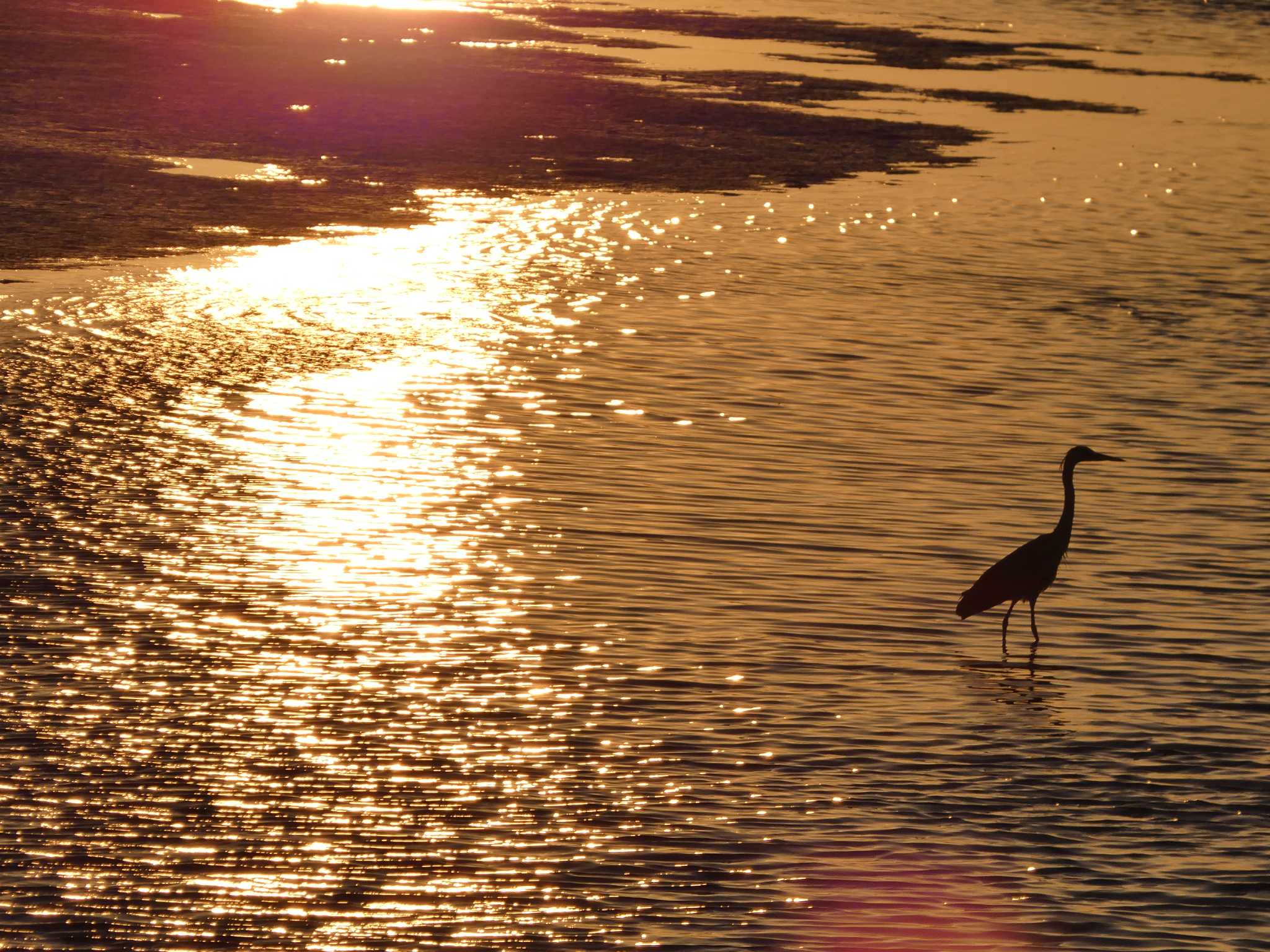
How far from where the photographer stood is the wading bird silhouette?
38.3 ft

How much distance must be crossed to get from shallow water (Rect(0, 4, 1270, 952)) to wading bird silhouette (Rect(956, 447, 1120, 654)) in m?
0.29

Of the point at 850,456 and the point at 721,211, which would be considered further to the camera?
the point at 721,211

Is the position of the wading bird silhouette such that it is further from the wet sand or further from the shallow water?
the wet sand

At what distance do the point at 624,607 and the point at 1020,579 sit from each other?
7.60ft

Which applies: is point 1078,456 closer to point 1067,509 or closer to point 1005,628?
point 1067,509

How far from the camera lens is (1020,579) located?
11.7m

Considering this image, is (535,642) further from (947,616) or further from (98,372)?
(98,372)

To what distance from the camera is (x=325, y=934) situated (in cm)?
805

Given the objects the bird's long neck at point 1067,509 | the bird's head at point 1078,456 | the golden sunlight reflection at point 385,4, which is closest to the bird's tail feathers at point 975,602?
the bird's long neck at point 1067,509

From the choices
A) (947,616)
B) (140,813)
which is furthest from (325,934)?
(947,616)

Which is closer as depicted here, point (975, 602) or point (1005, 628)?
point (975, 602)

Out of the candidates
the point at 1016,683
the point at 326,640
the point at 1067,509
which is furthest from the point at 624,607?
the point at 1067,509

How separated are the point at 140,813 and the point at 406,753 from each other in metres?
1.36

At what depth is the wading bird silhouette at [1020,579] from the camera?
1169cm
